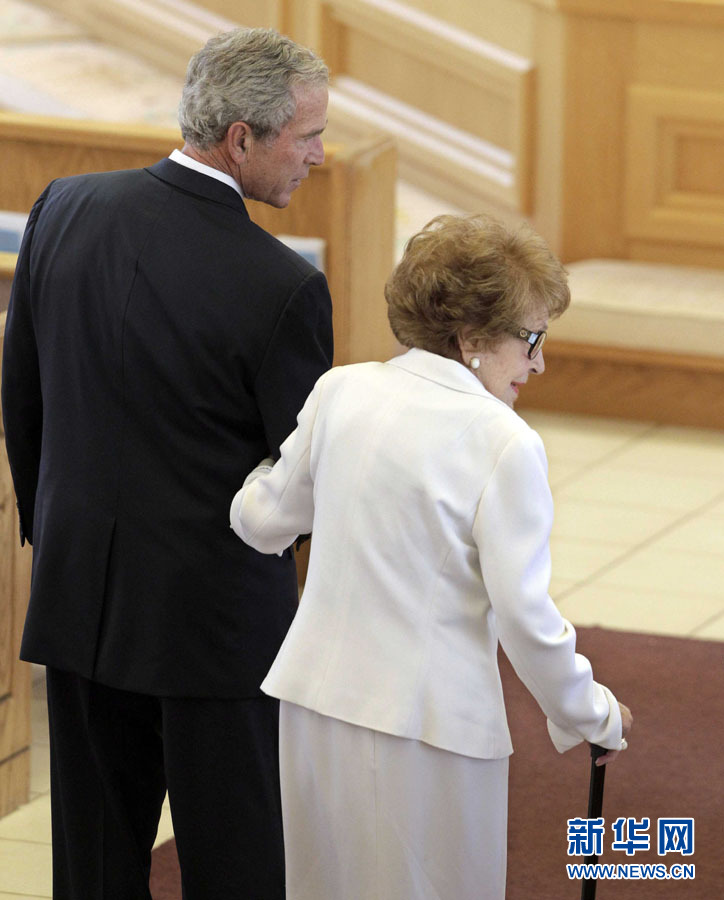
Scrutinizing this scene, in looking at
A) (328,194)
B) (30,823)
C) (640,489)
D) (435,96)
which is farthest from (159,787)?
(435,96)

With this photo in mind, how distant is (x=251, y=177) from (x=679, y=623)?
9.01 ft

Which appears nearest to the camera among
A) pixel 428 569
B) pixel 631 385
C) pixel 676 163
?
pixel 428 569

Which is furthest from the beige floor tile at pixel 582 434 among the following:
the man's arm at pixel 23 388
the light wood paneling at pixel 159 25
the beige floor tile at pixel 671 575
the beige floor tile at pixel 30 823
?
the man's arm at pixel 23 388

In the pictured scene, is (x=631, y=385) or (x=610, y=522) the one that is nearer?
(x=610, y=522)

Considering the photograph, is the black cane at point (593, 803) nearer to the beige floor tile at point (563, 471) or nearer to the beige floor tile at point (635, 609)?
the beige floor tile at point (635, 609)

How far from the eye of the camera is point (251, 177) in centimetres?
233

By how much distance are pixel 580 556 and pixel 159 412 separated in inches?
120

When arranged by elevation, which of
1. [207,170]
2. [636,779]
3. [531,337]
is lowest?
[636,779]

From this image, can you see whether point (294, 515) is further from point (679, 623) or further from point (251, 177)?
point (679, 623)

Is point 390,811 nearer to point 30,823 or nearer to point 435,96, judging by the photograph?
point 30,823

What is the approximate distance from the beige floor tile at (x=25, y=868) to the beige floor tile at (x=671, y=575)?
217cm

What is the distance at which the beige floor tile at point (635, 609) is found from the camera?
4656mm

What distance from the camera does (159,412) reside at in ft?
7.58

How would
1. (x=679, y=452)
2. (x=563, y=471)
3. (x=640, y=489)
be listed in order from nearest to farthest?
1. (x=640, y=489)
2. (x=563, y=471)
3. (x=679, y=452)
